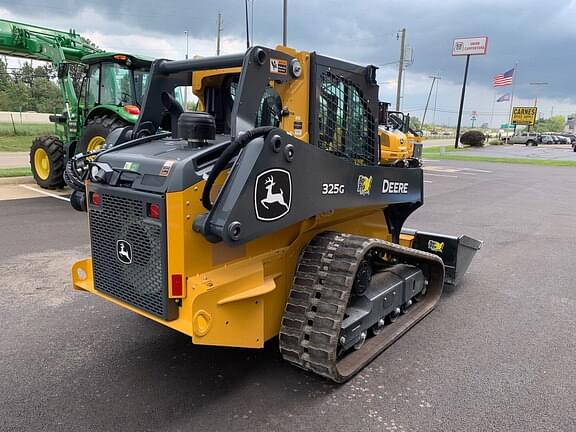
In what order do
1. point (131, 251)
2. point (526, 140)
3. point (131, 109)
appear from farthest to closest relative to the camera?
1. point (526, 140)
2. point (131, 109)
3. point (131, 251)

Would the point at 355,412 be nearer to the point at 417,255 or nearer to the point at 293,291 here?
the point at 293,291

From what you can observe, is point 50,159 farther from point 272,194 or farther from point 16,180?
point 272,194

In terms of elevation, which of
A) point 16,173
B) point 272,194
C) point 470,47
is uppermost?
point 470,47

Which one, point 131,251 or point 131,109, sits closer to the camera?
point 131,251

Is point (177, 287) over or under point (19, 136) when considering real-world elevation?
over

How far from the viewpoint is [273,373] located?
11.4ft

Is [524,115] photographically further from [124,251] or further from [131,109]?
[124,251]

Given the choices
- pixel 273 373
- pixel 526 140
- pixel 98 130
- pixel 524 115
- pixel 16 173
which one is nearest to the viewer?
pixel 273 373

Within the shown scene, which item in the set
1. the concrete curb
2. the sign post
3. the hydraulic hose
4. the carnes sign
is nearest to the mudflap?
the hydraulic hose

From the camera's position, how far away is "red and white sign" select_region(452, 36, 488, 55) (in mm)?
43312

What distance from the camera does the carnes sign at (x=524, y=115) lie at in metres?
62.3

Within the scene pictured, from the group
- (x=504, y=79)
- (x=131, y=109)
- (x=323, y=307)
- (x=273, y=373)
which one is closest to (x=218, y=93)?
(x=323, y=307)

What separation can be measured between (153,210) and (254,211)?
1.96ft

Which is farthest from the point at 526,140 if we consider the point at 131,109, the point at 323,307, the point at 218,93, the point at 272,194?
the point at 272,194
